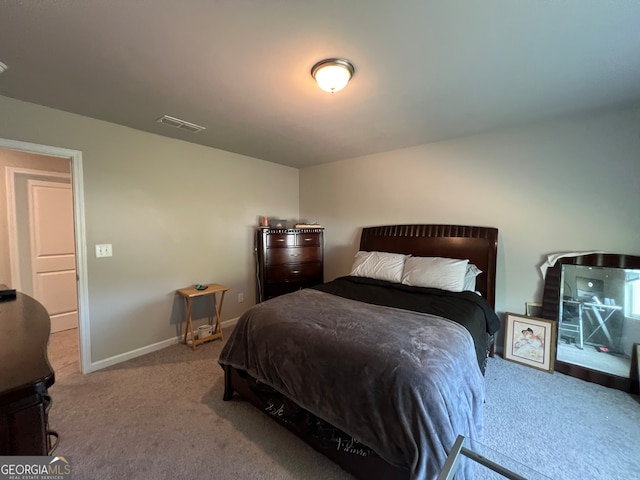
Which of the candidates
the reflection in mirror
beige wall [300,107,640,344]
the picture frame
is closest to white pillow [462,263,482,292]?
beige wall [300,107,640,344]

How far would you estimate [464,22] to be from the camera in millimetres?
1309

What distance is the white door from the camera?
3227mm

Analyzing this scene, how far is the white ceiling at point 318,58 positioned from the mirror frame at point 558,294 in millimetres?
1302

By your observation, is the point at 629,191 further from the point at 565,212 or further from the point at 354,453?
the point at 354,453

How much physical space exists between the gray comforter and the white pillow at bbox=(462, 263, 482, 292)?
1002 mm

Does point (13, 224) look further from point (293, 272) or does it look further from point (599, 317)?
point (599, 317)

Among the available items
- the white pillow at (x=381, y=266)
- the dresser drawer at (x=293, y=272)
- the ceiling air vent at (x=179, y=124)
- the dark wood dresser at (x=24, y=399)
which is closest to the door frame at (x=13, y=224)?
the ceiling air vent at (x=179, y=124)

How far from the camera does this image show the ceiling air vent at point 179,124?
244cm

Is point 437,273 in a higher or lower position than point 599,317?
higher

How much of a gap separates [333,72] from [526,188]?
2.31 metres

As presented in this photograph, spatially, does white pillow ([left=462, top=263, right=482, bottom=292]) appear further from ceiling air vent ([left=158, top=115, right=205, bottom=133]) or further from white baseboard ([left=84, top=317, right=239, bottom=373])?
white baseboard ([left=84, top=317, right=239, bottom=373])

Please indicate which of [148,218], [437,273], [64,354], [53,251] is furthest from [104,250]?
[437,273]

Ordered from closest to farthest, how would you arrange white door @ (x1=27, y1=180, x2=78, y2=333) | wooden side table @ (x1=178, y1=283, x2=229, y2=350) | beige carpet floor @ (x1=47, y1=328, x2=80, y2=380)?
1. beige carpet floor @ (x1=47, y1=328, x2=80, y2=380)
2. wooden side table @ (x1=178, y1=283, x2=229, y2=350)
3. white door @ (x1=27, y1=180, x2=78, y2=333)

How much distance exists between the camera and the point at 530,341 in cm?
257
